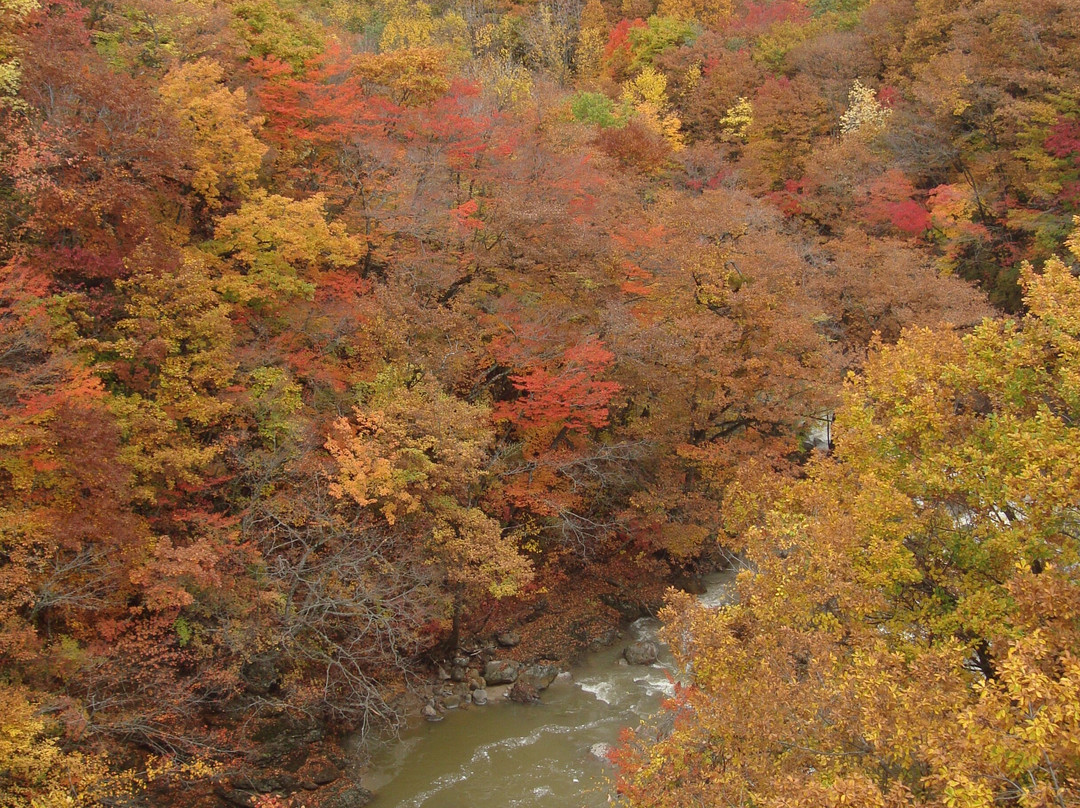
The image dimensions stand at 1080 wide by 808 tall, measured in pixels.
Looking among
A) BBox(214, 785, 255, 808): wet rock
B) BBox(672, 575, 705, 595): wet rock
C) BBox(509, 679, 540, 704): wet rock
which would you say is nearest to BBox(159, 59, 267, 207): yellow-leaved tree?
BBox(214, 785, 255, 808): wet rock

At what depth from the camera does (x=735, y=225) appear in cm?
2317

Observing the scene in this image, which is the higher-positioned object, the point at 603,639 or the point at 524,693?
the point at 524,693

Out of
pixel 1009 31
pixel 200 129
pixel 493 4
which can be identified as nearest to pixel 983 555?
pixel 200 129

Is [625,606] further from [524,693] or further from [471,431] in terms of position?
[471,431]

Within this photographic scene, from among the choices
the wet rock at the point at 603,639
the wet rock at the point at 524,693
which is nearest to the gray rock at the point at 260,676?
the wet rock at the point at 524,693

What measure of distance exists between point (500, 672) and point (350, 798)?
17.3ft

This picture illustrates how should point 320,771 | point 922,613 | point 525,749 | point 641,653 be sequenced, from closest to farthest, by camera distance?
point 922,613 < point 320,771 < point 525,749 < point 641,653

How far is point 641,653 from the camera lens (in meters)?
20.1

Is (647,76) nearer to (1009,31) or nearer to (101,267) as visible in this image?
(1009,31)

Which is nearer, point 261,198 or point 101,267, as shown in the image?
point 101,267

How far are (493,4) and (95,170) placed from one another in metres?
47.2

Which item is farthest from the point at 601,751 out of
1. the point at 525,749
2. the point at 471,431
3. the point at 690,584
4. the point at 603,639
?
the point at 690,584

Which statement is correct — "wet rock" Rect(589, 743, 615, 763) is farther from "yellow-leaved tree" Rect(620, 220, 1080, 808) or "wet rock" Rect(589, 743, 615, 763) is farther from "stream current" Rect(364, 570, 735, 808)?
"yellow-leaved tree" Rect(620, 220, 1080, 808)

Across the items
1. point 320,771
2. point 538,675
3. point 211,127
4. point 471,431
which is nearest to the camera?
point 320,771
